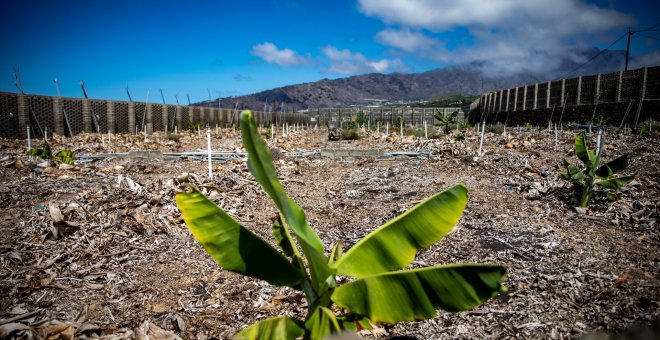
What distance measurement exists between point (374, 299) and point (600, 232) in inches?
143

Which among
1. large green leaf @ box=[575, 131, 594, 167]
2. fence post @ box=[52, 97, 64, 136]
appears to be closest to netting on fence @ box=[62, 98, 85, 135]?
fence post @ box=[52, 97, 64, 136]

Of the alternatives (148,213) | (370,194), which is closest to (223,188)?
(148,213)

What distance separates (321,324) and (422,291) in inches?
19.5

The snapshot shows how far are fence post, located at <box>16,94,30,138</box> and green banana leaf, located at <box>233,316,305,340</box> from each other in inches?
741

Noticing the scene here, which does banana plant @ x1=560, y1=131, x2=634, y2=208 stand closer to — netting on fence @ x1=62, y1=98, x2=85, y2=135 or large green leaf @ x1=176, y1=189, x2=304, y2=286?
large green leaf @ x1=176, y1=189, x2=304, y2=286

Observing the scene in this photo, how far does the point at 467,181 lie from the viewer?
6.90m

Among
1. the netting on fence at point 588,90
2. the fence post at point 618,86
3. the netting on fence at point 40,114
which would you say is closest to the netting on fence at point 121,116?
the netting on fence at point 40,114

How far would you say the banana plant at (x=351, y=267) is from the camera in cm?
167

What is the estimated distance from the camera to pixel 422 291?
68.9 inches

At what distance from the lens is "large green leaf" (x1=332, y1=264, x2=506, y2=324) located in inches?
66.1

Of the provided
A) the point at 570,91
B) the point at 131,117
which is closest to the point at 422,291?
the point at 131,117

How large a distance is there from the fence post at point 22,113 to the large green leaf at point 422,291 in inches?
750

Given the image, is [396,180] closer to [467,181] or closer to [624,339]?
[467,181]

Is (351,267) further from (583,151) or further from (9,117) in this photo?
(9,117)
